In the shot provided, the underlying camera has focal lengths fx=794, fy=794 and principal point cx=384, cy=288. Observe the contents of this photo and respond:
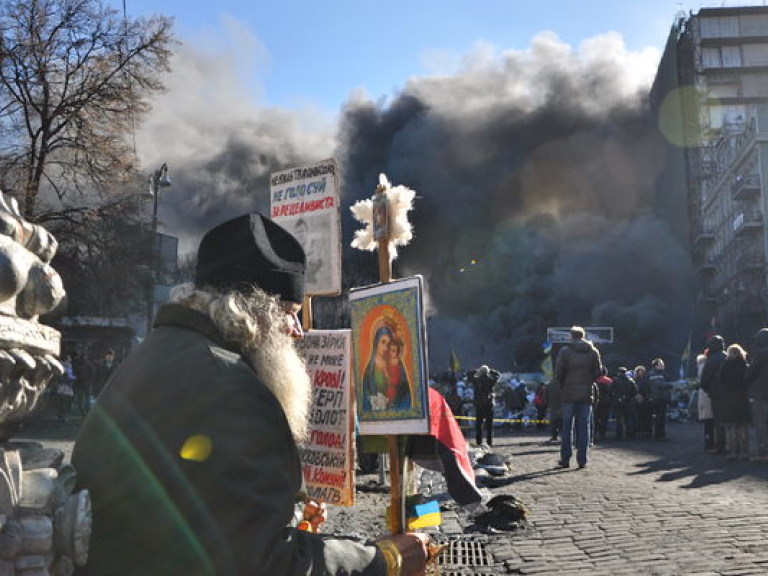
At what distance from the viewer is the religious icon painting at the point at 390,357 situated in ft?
12.5

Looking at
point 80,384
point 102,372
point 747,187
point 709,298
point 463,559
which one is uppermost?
point 747,187

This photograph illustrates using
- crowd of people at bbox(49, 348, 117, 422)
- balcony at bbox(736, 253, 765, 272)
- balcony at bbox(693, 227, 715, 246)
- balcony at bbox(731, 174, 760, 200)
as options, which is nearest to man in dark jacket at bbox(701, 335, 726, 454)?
crowd of people at bbox(49, 348, 117, 422)

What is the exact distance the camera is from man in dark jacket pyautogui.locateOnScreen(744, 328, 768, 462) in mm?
10609

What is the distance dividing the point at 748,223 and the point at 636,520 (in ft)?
154

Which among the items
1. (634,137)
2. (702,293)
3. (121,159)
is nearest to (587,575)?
(121,159)

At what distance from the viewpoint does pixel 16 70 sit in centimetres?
1739

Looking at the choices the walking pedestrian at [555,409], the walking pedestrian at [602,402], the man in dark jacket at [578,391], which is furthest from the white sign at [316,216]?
the walking pedestrian at [602,402]

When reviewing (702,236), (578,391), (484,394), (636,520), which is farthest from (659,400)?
(702,236)

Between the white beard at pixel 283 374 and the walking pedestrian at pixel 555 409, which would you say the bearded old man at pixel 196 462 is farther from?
the walking pedestrian at pixel 555 409

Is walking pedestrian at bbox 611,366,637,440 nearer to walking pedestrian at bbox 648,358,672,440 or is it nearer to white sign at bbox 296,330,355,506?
walking pedestrian at bbox 648,358,672,440

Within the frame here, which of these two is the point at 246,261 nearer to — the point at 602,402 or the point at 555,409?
the point at 555,409

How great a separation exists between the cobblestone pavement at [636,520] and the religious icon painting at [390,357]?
1756mm

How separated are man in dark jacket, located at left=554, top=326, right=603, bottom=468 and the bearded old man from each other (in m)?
8.65

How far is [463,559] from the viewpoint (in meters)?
5.48
